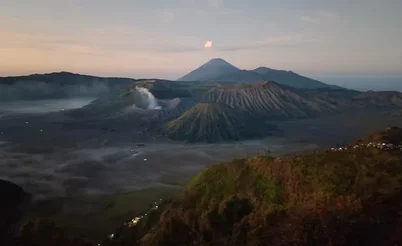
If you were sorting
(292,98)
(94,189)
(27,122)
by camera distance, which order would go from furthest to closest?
(292,98) < (27,122) < (94,189)

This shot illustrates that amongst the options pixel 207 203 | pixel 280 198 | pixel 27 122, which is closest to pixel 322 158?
pixel 280 198

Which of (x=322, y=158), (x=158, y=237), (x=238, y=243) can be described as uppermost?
(x=322, y=158)

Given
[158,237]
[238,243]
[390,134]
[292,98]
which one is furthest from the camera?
[292,98]

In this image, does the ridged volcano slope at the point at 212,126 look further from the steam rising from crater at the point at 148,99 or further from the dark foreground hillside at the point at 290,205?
the dark foreground hillside at the point at 290,205

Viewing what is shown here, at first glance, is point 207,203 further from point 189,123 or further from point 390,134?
point 189,123

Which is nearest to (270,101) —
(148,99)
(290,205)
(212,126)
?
(148,99)

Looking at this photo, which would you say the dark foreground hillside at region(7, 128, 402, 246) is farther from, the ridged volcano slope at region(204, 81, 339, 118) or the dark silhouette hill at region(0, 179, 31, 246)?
the ridged volcano slope at region(204, 81, 339, 118)

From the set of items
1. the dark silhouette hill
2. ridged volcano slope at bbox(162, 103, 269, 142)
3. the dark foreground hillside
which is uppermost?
the dark foreground hillside

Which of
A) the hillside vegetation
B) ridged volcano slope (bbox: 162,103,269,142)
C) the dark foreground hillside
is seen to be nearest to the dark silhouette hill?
the dark foreground hillside
